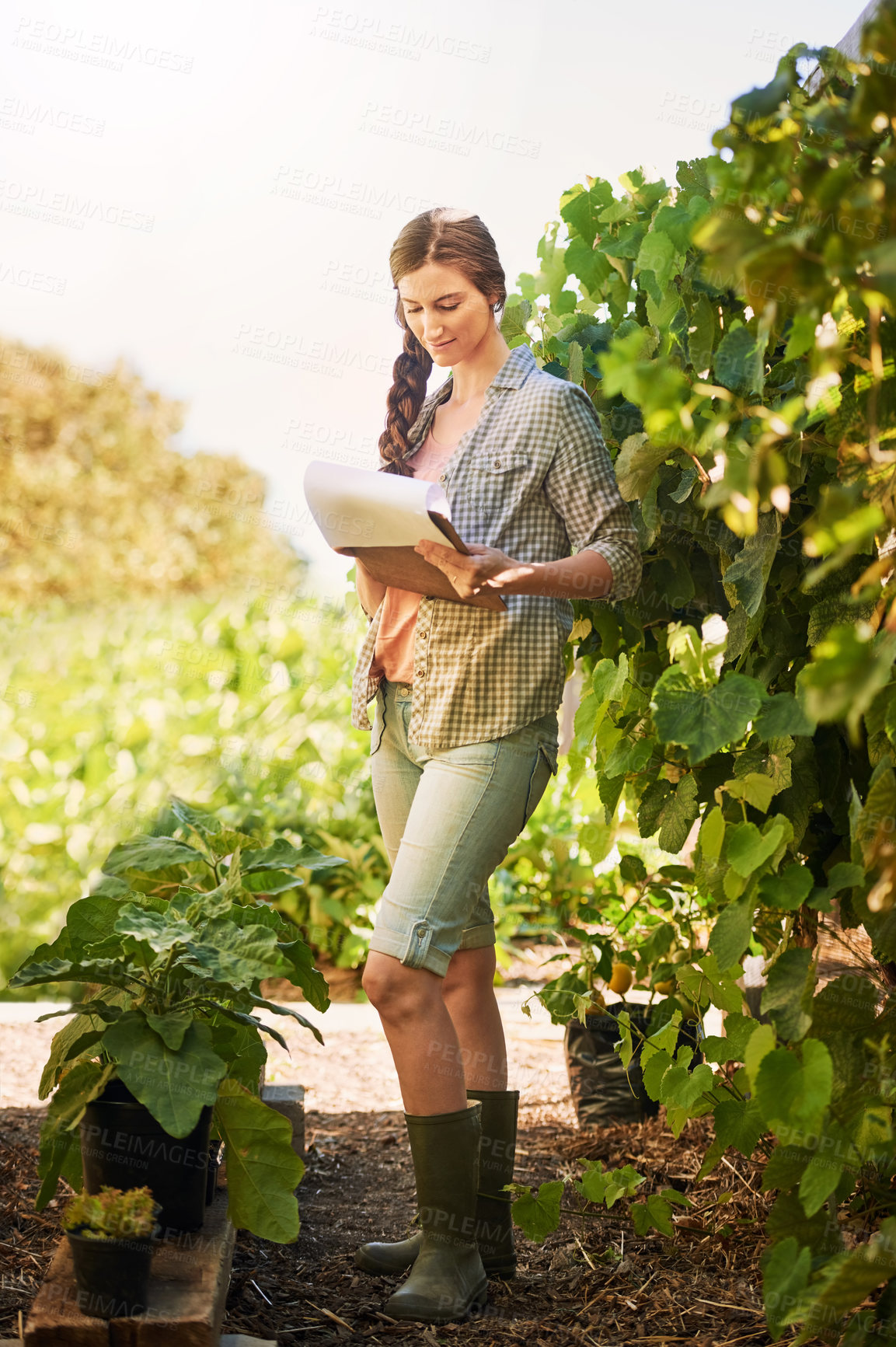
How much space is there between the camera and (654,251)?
1389 mm

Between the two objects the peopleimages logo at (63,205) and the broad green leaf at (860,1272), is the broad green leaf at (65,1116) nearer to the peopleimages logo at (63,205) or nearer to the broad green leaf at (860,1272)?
the broad green leaf at (860,1272)

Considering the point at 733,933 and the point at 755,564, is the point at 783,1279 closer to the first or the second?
the point at 733,933

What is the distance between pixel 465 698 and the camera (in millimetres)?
1512

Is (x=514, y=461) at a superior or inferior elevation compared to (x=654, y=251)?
inferior

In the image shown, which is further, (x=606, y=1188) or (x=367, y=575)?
(x=367, y=575)

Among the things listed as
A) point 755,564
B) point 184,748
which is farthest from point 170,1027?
point 184,748

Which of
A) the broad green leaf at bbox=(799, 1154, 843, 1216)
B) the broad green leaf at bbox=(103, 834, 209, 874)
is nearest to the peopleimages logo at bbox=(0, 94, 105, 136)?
the broad green leaf at bbox=(103, 834, 209, 874)

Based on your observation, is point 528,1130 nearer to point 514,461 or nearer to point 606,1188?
point 606,1188

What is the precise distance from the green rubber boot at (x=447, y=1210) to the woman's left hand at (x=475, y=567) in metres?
0.70

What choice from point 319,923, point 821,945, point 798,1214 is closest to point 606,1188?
point 798,1214

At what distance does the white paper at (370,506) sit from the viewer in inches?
53.6

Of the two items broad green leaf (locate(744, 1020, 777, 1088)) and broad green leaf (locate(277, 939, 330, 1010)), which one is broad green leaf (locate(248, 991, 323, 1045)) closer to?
broad green leaf (locate(277, 939, 330, 1010))

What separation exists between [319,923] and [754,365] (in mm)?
3010

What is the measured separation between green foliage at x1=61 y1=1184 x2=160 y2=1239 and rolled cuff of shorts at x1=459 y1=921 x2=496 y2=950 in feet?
2.06
